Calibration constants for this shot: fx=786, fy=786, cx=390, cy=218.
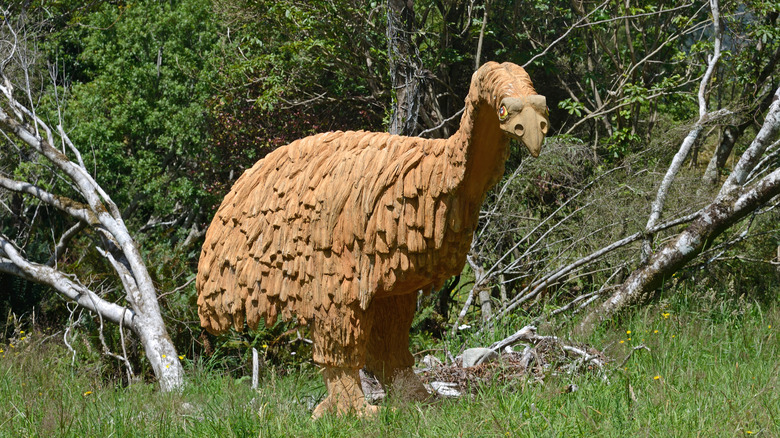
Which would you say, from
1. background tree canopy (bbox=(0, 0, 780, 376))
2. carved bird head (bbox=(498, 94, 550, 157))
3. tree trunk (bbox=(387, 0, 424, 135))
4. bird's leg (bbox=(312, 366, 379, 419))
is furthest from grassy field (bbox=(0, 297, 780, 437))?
tree trunk (bbox=(387, 0, 424, 135))

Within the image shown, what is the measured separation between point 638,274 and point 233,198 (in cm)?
286

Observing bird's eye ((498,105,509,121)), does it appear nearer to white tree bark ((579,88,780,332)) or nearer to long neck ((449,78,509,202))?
long neck ((449,78,509,202))

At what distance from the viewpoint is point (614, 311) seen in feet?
17.5

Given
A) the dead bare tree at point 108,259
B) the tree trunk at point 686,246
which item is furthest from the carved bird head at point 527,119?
the dead bare tree at point 108,259

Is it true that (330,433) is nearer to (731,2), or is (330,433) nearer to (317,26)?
(317,26)

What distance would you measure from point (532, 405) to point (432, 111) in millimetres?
4464

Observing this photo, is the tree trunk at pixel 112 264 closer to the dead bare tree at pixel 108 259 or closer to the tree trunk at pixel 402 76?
the dead bare tree at pixel 108 259

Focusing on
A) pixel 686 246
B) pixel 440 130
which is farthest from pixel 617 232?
pixel 440 130

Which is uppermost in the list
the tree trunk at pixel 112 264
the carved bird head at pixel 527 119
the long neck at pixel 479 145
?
the carved bird head at pixel 527 119

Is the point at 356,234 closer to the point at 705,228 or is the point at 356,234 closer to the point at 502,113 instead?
the point at 502,113

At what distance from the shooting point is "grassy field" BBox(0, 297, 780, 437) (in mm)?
3244

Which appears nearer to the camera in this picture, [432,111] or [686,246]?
[686,246]

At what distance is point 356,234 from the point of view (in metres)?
3.57

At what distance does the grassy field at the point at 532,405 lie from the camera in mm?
3244
